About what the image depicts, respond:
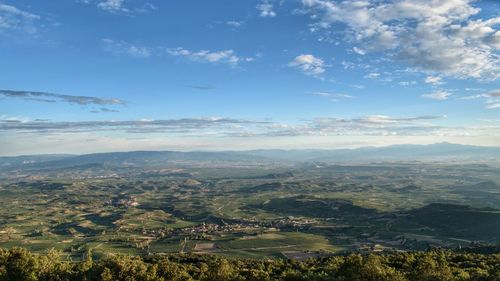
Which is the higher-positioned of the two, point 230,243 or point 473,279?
point 473,279

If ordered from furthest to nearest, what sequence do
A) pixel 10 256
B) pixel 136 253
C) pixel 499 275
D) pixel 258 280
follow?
1. pixel 136 253
2. pixel 10 256
3. pixel 258 280
4. pixel 499 275

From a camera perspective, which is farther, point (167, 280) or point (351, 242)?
point (351, 242)

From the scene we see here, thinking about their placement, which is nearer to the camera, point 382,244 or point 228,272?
point 228,272

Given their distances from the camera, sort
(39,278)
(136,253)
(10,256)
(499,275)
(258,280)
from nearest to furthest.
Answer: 1. (499,275)
2. (258,280)
3. (39,278)
4. (10,256)
5. (136,253)

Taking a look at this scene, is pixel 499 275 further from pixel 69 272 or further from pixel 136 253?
pixel 136 253

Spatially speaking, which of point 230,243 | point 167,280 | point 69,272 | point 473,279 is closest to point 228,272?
point 167,280

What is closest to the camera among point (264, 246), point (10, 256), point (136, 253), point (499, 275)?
point (499, 275)

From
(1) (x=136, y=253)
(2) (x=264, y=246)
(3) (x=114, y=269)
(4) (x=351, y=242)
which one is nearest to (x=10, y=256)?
(3) (x=114, y=269)

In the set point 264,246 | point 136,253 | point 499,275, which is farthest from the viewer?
point 264,246

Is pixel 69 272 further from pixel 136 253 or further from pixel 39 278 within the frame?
pixel 136 253
